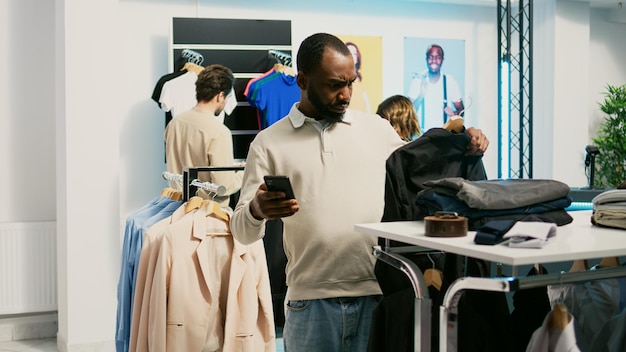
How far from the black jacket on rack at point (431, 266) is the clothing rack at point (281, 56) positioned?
362cm

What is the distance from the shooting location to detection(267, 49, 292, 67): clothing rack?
217 inches

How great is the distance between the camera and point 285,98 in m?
5.41

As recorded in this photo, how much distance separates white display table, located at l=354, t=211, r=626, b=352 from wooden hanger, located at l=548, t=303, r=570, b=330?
0.07 m

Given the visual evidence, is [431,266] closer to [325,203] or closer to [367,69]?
[325,203]

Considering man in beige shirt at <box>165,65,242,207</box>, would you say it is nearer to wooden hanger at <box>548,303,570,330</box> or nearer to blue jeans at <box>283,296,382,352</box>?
blue jeans at <box>283,296,382,352</box>

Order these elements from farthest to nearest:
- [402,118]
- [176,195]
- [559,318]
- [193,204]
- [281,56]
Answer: [281,56] → [402,118] → [176,195] → [193,204] → [559,318]

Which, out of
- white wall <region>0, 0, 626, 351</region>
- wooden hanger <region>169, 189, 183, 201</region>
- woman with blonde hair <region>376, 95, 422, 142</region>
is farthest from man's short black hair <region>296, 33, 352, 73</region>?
white wall <region>0, 0, 626, 351</region>

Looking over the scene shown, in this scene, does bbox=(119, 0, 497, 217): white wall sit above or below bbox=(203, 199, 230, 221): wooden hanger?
above

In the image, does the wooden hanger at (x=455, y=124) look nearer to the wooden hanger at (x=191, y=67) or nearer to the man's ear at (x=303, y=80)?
the man's ear at (x=303, y=80)

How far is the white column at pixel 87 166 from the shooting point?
4.44m

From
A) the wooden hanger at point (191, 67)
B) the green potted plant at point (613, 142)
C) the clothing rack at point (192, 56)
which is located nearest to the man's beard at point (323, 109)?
the wooden hanger at point (191, 67)

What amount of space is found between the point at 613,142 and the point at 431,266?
214 inches

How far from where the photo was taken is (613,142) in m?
6.71

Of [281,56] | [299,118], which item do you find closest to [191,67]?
[281,56]
